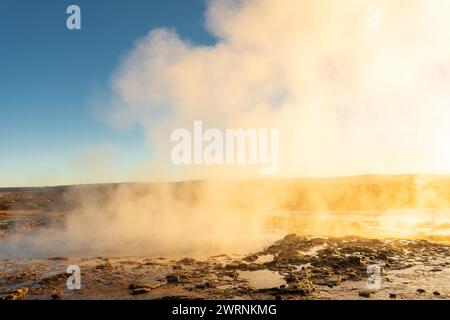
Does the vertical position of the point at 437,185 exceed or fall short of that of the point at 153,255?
it exceeds it

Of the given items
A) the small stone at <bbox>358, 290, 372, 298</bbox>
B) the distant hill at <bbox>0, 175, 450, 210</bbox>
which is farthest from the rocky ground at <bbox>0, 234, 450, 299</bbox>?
the distant hill at <bbox>0, 175, 450, 210</bbox>

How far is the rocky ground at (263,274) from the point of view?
29.8 ft

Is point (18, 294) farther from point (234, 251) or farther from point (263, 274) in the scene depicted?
point (234, 251)

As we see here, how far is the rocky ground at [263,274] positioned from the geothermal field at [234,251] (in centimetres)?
3

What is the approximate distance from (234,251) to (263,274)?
3580 millimetres

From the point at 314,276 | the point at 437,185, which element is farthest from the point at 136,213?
the point at 437,185

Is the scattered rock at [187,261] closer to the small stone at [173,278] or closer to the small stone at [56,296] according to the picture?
the small stone at [173,278]

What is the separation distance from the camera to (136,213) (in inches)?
1118

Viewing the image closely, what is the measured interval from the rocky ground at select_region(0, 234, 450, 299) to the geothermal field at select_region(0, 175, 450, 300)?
3 centimetres

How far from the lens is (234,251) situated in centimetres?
1436

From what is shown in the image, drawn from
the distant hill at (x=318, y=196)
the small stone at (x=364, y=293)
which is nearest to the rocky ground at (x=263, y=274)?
the small stone at (x=364, y=293)

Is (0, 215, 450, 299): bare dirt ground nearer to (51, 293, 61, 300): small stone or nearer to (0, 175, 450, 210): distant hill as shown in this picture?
(51, 293, 61, 300): small stone
